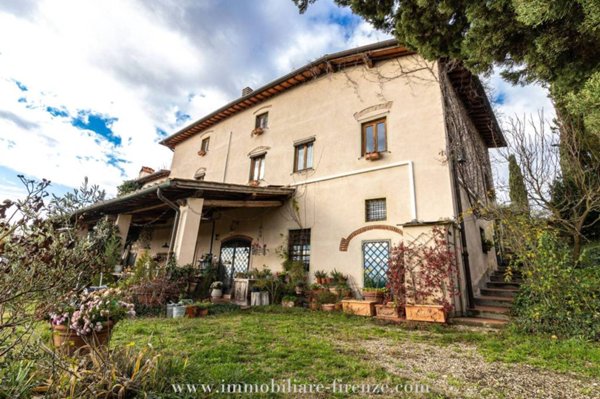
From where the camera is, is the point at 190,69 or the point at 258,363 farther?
the point at 190,69

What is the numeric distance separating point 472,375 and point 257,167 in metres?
10.0

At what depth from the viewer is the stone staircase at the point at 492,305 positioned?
5.64m

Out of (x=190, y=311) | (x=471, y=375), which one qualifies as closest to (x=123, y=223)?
(x=190, y=311)

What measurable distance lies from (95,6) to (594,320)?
10.3m

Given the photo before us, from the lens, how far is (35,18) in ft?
13.6

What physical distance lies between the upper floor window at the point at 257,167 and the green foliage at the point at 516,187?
8.20 meters

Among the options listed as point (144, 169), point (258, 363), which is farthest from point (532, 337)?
point (144, 169)

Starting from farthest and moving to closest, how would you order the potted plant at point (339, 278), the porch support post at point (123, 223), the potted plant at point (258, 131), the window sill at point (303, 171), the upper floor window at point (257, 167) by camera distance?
the potted plant at point (258, 131) → the upper floor window at point (257, 167) → the porch support post at point (123, 223) → the window sill at point (303, 171) → the potted plant at point (339, 278)

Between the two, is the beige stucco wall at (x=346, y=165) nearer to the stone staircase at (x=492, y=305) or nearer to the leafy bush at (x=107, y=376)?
the stone staircase at (x=492, y=305)

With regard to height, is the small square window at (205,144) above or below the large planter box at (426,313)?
above

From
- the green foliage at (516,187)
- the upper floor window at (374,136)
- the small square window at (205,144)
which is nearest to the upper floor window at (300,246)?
the upper floor window at (374,136)

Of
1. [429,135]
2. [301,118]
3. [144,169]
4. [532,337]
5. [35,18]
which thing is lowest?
[532,337]

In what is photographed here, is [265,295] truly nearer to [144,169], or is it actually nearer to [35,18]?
[35,18]

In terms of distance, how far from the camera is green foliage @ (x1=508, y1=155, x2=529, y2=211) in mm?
6102
